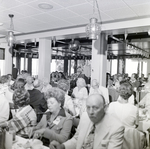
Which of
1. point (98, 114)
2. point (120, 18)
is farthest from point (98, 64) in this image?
point (98, 114)

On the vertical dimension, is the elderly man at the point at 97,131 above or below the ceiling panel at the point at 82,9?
below

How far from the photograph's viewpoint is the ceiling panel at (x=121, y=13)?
13.5ft

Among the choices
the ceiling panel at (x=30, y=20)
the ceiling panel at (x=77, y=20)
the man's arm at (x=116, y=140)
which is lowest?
the man's arm at (x=116, y=140)

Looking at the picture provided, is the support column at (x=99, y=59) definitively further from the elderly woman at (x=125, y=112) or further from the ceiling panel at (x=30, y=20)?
the elderly woman at (x=125, y=112)

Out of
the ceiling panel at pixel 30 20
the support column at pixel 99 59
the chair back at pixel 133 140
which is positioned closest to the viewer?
the chair back at pixel 133 140

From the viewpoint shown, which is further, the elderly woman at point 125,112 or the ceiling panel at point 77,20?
the ceiling panel at point 77,20

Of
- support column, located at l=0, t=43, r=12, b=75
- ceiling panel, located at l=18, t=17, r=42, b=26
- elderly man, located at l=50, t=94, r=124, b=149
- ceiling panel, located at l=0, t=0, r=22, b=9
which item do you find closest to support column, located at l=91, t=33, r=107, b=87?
ceiling panel, located at l=18, t=17, r=42, b=26

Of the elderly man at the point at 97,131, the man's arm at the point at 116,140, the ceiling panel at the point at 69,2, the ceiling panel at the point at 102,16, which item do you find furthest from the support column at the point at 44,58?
the man's arm at the point at 116,140

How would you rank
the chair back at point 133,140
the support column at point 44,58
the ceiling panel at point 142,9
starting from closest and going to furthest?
the chair back at point 133,140 → the ceiling panel at point 142,9 → the support column at point 44,58

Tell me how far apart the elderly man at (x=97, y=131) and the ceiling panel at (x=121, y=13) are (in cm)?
299

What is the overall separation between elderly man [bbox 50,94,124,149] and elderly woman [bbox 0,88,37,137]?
624mm

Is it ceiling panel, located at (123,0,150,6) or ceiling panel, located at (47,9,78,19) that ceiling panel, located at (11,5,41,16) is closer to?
ceiling panel, located at (47,9,78,19)

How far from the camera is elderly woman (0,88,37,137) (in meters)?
2.19

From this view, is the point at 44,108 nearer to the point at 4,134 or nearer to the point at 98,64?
the point at 4,134
